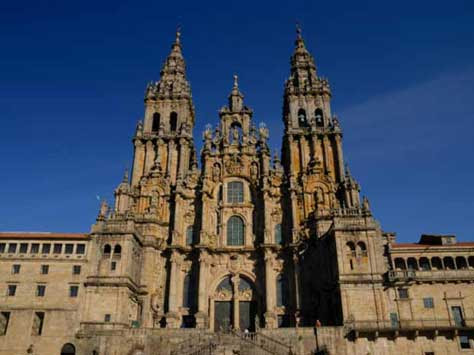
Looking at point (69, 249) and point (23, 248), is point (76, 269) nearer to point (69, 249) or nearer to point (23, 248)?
point (69, 249)

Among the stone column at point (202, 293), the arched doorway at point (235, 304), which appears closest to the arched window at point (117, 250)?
the stone column at point (202, 293)

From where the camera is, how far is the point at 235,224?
4791 cm

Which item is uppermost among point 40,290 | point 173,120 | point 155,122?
point 173,120

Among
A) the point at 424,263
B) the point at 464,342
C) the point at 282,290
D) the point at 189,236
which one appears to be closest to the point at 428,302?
the point at 464,342

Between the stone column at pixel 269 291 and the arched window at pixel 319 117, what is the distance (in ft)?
60.0

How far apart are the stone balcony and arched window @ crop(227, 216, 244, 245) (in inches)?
648

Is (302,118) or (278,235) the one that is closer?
(278,235)

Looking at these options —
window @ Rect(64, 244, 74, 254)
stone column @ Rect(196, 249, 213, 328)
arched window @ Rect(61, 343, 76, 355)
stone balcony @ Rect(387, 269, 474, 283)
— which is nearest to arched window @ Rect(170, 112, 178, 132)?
stone column @ Rect(196, 249, 213, 328)

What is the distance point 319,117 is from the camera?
176ft

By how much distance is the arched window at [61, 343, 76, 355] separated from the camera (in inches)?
1416

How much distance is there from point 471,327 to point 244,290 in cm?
2103

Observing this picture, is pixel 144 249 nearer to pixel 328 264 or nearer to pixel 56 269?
pixel 56 269

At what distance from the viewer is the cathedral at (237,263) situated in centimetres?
3538

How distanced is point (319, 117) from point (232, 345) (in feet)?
103
